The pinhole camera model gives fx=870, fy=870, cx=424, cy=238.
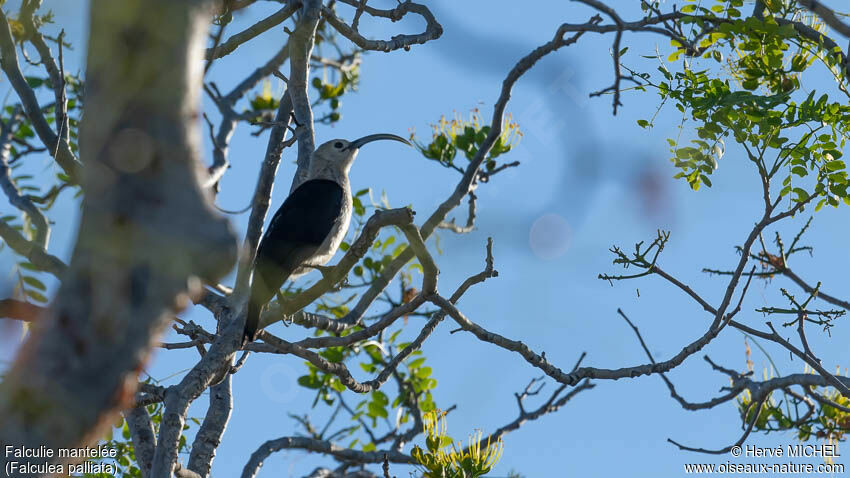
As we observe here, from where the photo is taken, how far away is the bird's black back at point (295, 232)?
19.9 ft

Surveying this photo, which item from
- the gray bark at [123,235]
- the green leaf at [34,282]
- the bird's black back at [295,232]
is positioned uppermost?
the bird's black back at [295,232]

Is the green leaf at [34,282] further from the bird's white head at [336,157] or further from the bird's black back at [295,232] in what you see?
the bird's white head at [336,157]

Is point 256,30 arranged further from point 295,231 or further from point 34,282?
point 34,282

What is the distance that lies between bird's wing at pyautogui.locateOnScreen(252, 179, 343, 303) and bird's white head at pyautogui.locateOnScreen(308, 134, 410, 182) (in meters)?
0.71

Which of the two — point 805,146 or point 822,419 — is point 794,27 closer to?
point 805,146

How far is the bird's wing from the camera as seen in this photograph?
20.1 feet

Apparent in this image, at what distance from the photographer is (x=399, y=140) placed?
25.8ft

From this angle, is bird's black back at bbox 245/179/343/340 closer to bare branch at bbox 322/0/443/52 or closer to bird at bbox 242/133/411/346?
bird at bbox 242/133/411/346

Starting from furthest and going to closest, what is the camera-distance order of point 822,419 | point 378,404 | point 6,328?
1. point 378,404
2. point 822,419
3. point 6,328

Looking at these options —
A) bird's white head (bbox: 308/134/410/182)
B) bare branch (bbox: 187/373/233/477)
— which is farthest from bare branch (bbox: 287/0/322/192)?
bare branch (bbox: 187/373/233/477)

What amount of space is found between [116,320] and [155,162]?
0.34 m

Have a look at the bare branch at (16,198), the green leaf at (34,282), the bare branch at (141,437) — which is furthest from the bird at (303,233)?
the bare branch at (16,198)

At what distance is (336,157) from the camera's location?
25.8 ft

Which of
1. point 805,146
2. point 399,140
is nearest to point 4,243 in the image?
point 399,140
